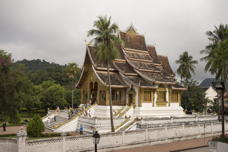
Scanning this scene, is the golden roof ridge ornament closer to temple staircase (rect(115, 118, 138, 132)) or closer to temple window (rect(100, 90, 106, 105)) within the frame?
temple window (rect(100, 90, 106, 105))

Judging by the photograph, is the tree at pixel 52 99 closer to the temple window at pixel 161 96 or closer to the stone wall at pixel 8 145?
the temple window at pixel 161 96

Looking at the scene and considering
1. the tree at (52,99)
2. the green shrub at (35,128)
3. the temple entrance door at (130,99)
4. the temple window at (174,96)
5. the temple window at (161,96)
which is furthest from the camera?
the tree at (52,99)

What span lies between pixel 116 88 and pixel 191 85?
24.6 meters

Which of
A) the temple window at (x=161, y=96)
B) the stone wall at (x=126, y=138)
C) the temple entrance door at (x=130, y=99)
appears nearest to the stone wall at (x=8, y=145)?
the stone wall at (x=126, y=138)

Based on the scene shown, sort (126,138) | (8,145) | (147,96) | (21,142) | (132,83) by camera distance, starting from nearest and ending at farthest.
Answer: (21,142) < (8,145) < (126,138) < (132,83) < (147,96)

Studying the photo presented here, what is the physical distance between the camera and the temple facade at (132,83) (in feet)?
105

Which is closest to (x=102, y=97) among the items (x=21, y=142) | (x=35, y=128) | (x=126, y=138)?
(x=35, y=128)

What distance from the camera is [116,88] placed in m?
32.7

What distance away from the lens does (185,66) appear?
174ft

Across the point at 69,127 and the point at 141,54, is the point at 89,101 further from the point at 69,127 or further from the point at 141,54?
the point at 141,54

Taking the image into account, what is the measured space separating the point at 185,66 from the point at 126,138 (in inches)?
1487

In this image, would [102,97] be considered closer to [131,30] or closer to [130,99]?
[130,99]

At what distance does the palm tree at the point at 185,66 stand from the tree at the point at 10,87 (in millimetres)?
38219

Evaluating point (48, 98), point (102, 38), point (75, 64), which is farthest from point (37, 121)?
point (75, 64)
